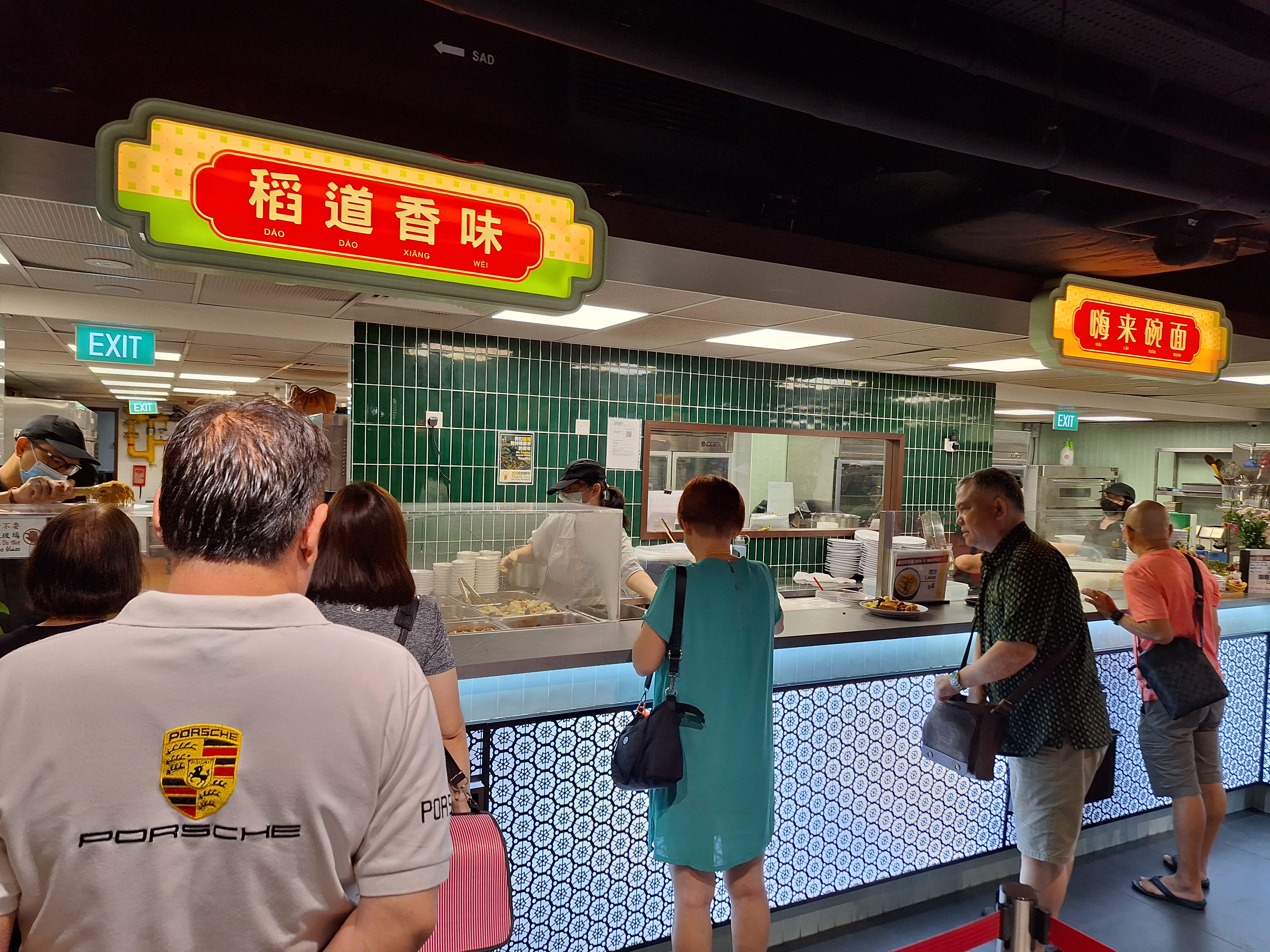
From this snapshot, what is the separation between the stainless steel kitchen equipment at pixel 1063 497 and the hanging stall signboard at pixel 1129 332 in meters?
6.36

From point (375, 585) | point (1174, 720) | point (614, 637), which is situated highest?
point (375, 585)

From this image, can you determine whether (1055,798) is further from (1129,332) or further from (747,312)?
(747,312)

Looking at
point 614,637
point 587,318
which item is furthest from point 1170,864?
point 587,318

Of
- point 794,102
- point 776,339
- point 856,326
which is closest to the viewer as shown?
point 794,102

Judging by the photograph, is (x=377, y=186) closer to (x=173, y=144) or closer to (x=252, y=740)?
(x=173, y=144)

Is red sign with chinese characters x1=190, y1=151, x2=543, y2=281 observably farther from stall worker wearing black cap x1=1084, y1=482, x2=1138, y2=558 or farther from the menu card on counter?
stall worker wearing black cap x1=1084, y1=482, x2=1138, y2=558

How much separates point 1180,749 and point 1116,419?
33.8 feet

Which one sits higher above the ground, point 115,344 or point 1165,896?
point 115,344

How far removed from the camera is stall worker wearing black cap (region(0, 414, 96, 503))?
3443 millimetres

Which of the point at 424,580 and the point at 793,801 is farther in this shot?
the point at 424,580

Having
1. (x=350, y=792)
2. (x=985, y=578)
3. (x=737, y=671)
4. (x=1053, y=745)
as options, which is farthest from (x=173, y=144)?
(x=1053, y=745)

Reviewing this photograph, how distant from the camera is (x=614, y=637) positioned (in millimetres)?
2902

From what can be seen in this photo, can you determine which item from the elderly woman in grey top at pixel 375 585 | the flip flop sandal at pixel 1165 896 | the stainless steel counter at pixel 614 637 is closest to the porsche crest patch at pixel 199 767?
the elderly woman in grey top at pixel 375 585

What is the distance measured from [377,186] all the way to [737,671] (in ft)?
5.33
